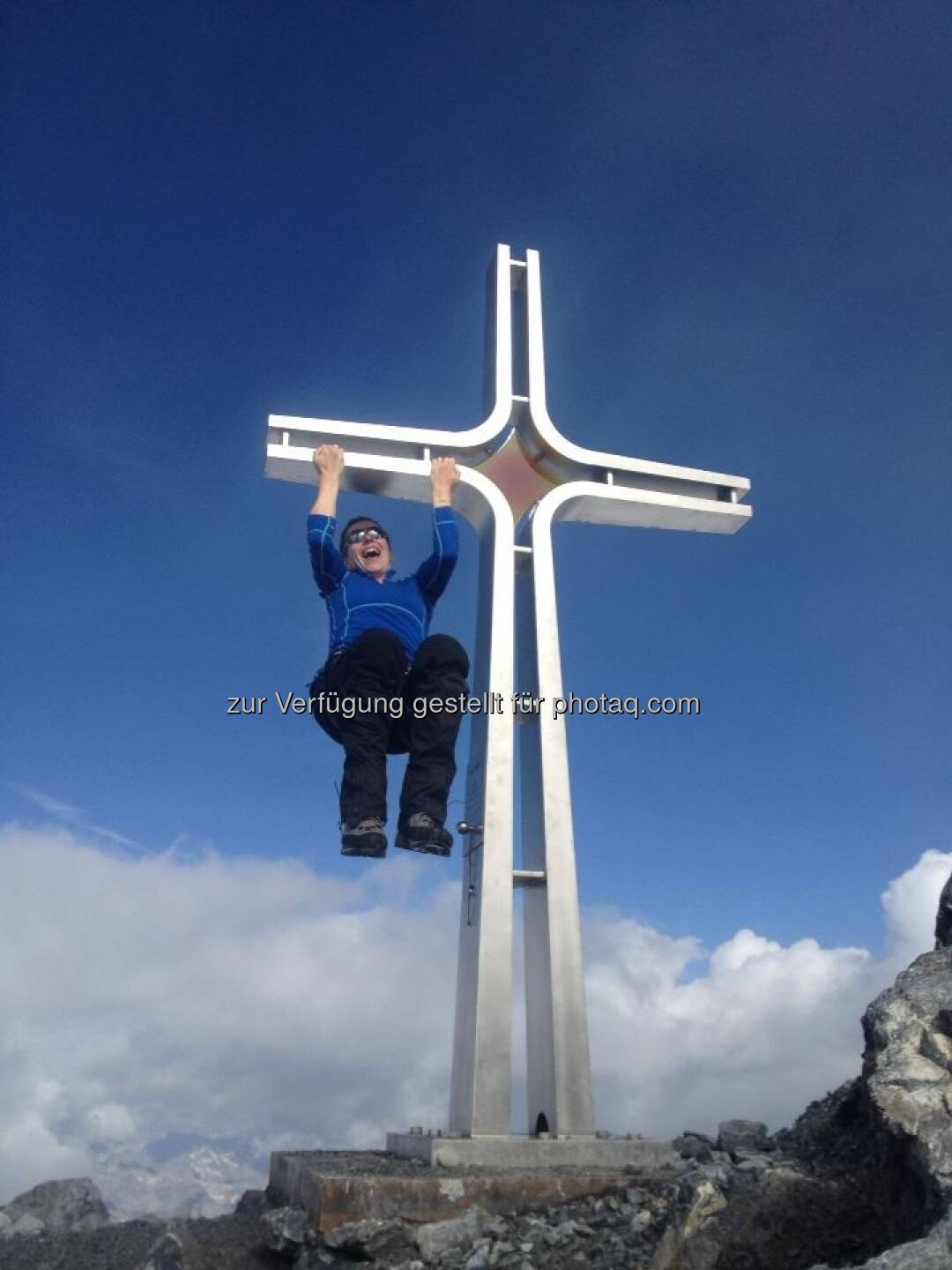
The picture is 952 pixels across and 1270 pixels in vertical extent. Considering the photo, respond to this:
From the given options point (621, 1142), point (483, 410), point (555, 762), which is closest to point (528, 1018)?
point (621, 1142)

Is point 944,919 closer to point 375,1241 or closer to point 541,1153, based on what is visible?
point 541,1153

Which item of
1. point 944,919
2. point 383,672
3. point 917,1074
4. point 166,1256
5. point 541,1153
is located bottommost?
point 166,1256

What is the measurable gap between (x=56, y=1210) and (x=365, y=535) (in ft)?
18.3

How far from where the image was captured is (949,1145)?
4324 mm

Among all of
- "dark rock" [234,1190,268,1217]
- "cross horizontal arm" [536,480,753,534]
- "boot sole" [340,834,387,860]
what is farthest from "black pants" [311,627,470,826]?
"dark rock" [234,1190,268,1217]

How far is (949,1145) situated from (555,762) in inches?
177

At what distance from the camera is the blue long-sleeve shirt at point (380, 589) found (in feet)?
27.7

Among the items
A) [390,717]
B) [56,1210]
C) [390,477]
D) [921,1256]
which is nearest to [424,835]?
[390,717]

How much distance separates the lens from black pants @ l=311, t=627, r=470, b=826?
25.4 ft

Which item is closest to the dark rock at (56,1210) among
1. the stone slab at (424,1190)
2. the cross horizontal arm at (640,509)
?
the stone slab at (424,1190)

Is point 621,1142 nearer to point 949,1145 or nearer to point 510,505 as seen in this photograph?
point 949,1145

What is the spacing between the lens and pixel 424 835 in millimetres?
7723

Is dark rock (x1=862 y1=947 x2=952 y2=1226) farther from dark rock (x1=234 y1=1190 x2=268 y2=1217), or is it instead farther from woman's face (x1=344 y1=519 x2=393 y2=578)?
woman's face (x1=344 y1=519 x2=393 y2=578)

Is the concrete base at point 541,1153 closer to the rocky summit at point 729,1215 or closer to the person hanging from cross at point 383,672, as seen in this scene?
the rocky summit at point 729,1215
